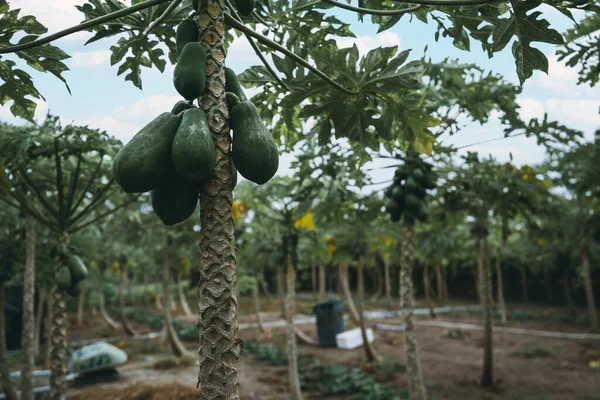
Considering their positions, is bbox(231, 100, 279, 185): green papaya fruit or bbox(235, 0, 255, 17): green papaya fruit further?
bbox(235, 0, 255, 17): green papaya fruit

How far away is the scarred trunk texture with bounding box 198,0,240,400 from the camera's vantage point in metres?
1.58

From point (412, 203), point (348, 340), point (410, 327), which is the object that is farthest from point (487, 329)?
point (348, 340)

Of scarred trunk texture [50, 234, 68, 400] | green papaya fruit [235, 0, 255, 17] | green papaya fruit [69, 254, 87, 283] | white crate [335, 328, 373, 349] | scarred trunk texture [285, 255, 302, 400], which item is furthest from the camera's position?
white crate [335, 328, 373, 349]

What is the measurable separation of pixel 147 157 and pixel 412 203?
4456 millimetres

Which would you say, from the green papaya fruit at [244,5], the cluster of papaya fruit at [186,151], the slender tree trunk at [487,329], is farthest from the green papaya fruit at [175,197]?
the slender tree trunk at [487,329]

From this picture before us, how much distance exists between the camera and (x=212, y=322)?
1.60 meters

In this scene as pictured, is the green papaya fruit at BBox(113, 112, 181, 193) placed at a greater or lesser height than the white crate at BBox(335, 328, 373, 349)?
greater

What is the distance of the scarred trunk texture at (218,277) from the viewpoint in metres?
1.58

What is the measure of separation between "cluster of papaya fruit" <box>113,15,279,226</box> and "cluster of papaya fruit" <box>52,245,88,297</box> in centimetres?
345

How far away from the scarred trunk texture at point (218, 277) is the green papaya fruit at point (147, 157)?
0.18 metres

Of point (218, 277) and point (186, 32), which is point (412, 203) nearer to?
point (186, 32)

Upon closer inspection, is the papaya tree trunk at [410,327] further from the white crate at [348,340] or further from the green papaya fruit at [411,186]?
the white crate at [348,340]

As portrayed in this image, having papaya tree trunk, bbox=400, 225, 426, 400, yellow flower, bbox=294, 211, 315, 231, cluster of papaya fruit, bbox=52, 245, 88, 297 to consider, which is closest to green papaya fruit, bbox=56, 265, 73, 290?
cluster of papaya fruit, bbox=52, 245, 88, 297

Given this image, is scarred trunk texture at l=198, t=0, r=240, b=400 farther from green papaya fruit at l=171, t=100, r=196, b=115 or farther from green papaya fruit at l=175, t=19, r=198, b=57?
green papaya fruit at l=175, t=19, r=198, b=57
